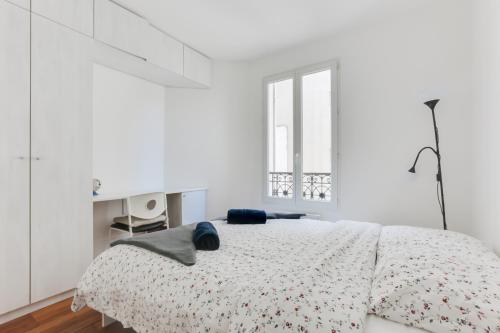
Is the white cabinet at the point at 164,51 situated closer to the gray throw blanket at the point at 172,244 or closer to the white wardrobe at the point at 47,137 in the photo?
the white wardrobe at the point at 47,137

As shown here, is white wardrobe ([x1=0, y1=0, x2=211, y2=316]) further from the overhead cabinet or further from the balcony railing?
the balcony railing

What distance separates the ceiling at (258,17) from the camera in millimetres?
2334

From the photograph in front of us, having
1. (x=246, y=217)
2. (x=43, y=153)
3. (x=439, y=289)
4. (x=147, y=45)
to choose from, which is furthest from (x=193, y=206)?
(x=439, y=289)

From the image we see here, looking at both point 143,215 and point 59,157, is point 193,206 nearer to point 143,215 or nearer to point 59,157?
point 143,215

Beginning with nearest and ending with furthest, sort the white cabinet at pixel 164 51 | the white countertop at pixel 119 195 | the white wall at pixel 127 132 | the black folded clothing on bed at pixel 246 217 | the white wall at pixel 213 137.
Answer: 1. the black folded clothing on bed at pixel 246 217
2. the white countertop at pixel 119 195
3. the white cabinet at pixel 164 51
4. the white wall at pixel 127 132
5. the white wall at pixel 213 137

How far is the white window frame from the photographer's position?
2814mm

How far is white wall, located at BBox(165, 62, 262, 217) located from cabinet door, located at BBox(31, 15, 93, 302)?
57.5 inches

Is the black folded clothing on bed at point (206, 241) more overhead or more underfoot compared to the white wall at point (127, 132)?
more underfoot

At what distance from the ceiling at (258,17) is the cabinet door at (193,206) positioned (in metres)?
1.99

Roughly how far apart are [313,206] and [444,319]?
2.17 metres

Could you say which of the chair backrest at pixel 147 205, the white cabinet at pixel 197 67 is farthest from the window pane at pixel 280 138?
the chair backrest at pixel 147 205

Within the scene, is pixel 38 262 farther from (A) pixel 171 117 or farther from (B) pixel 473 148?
(B) pixel 473 148

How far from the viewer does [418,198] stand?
2.32m

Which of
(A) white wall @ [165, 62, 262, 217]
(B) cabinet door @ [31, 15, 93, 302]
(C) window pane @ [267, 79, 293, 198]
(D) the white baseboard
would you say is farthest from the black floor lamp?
(D) the white baseboard
